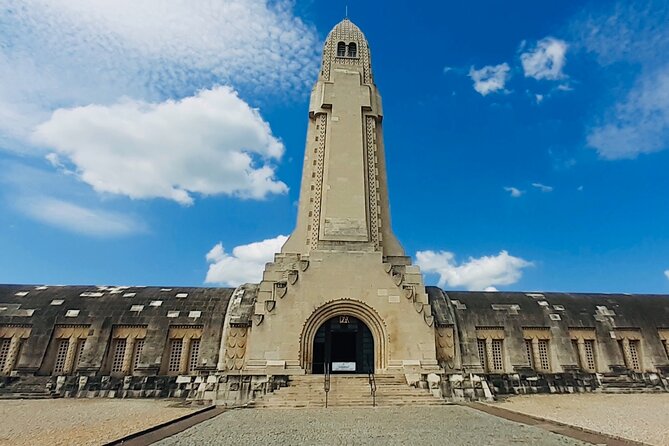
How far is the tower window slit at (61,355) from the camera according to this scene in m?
18.8

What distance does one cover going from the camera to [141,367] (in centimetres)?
1845

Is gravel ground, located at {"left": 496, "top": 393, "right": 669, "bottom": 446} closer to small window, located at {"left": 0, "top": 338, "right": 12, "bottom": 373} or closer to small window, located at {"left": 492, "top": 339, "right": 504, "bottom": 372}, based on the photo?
small window, located at {"left": 492, "top": 339, "right": 504, "bottom": 372}

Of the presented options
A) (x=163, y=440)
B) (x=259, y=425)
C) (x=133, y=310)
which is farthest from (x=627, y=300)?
(x=133, y=310)

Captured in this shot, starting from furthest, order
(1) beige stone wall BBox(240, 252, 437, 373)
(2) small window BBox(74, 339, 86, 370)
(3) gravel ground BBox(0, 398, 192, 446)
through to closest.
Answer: (2) small window BBox(74, 339, 86, 370) < (1) beige stone wall BBox(240, 252, 437, 373) < (3) gravel ground BBox(0, 398, 192, 446)

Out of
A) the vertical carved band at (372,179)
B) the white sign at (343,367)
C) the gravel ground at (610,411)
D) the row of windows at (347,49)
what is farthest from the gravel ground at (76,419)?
the row of windows at (347,49)

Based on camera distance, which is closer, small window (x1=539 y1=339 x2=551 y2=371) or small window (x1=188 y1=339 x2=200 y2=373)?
small window (x1=188 y1=339 x2=200 y2=373)

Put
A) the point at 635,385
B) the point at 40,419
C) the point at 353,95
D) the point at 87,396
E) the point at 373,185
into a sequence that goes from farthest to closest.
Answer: the point at 353,95, the point at 373,185, the point at 635,385, the point at 87,396, the point at 40,419

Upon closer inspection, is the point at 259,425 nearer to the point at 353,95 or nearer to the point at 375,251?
the point at 375,251

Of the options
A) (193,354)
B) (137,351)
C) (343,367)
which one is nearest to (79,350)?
(137,351)

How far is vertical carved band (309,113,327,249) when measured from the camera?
2009cm

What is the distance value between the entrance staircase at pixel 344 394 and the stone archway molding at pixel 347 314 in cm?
166

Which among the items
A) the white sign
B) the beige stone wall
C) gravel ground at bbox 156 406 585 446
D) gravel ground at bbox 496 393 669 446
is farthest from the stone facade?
gravel ground at bbox 156 406 585 446

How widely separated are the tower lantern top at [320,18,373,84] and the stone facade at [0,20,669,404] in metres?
0.19

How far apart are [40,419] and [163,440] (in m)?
5.66
